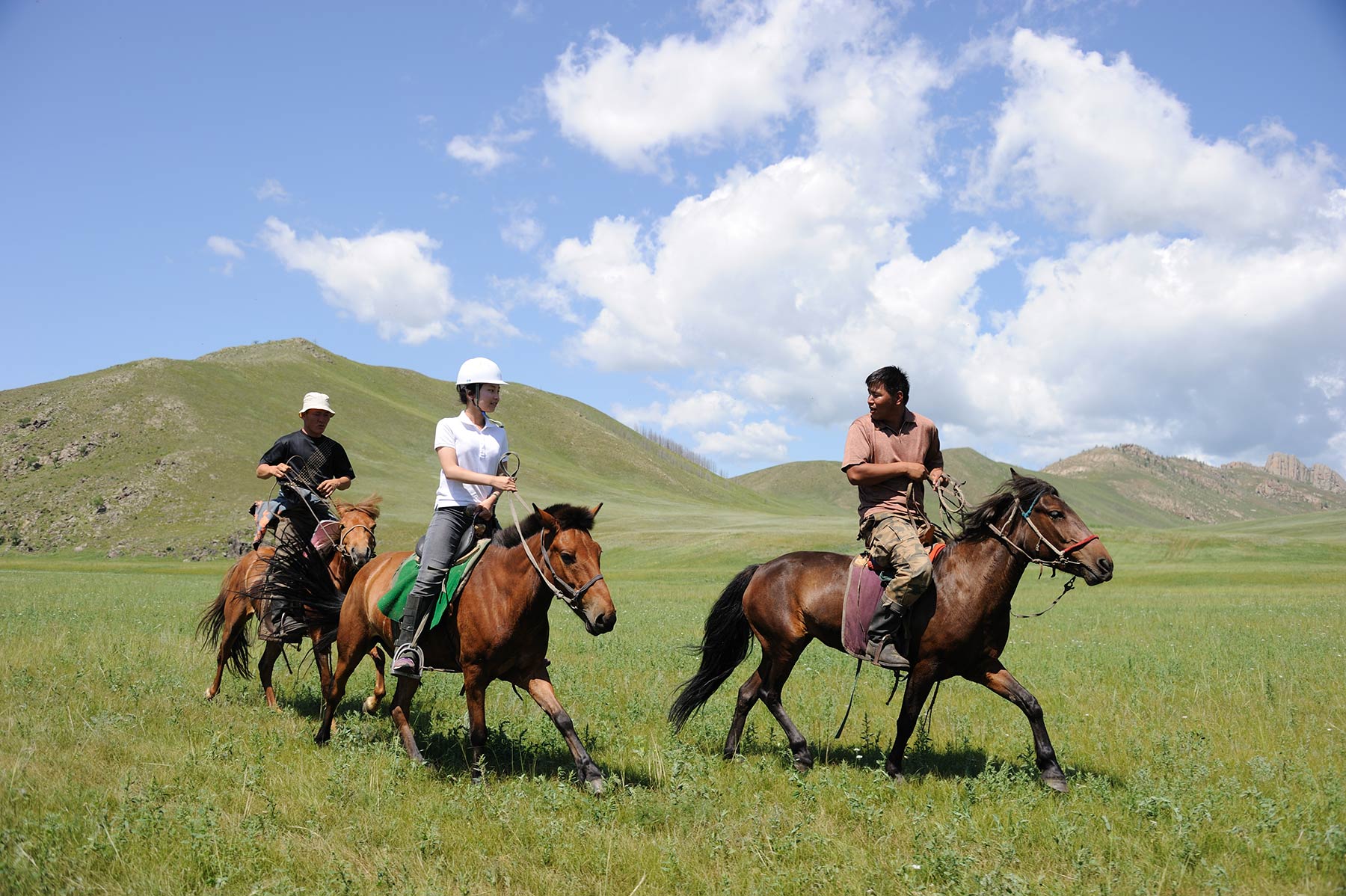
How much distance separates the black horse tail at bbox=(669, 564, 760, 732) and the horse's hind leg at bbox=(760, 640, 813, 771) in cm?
56

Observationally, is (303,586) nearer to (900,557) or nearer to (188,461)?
(900,557)

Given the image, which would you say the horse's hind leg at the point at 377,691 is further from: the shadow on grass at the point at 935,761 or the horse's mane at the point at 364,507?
the shadow on grass at the point at 935,761

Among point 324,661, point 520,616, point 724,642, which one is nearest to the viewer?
point 520,616

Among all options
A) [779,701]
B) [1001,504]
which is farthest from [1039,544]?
[779,701]

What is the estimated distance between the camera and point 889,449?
24.5 feet

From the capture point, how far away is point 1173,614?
21.6 m

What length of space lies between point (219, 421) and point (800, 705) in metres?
115

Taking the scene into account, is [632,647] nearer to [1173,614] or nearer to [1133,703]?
[1133,703]

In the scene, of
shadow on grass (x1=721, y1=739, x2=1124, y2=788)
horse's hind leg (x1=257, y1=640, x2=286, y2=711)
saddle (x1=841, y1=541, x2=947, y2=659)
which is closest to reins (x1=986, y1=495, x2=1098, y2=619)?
saddle (x1=841, y1=541, x2=947, y2=659)

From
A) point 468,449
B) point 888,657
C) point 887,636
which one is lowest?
point 888,657

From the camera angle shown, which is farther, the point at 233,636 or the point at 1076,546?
the point at 233,636

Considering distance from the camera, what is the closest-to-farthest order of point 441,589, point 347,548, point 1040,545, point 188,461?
1. point 1040,545
2. point 441,589
3. point 347,548
4. point 188,461

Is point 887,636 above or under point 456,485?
under

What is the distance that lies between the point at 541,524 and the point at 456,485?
995 millimetres
